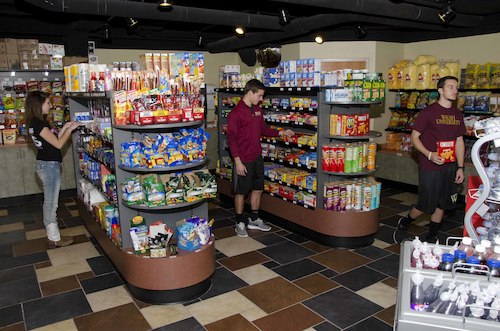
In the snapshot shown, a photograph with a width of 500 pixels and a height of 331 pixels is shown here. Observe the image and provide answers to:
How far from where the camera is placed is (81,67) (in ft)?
15.3

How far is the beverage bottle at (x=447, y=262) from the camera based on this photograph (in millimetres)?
2227

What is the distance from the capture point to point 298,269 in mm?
4789

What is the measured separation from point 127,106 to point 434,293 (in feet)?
9.92

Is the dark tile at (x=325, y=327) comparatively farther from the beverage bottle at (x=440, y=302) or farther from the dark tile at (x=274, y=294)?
the beverage bottle at (x=440, y=302)

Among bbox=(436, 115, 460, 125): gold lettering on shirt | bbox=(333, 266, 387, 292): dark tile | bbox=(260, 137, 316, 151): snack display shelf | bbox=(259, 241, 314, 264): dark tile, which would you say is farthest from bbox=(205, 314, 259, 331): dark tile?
bbox=(436, 115, 460, 125): gold lettering on shirt

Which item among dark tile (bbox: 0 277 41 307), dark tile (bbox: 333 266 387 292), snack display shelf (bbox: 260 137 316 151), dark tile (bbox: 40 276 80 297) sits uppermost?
snack display shelf (bbox: 260 137 316 151)

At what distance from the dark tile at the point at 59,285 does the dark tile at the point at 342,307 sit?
2.42m

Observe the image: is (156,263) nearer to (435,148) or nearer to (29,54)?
(435,148)

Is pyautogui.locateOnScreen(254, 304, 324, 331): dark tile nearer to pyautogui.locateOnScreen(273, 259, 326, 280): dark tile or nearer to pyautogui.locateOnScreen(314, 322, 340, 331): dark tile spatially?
pyautogui.locateOnScreen(314, 322, 340, 331): dark tile

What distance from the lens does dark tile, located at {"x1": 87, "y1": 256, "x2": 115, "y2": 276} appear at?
4.84m

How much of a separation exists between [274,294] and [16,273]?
9.68 ft

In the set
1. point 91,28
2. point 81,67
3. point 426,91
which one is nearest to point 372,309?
point 81,67

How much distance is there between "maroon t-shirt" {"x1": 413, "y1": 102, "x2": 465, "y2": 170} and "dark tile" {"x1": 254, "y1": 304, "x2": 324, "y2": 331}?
2.27m

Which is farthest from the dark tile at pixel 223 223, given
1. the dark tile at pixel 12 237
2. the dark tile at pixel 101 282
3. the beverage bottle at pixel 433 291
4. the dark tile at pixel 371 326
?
the beverage bottle at pixel 433 291
